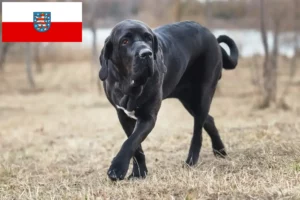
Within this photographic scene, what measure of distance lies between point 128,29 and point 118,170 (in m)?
1.14

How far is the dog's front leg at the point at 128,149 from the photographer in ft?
14.9

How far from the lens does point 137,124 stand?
4.86 metres

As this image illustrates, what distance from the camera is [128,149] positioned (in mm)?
4617

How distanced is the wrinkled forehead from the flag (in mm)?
3661

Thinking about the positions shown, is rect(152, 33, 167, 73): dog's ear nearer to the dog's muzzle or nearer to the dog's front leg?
the dog's muzzle

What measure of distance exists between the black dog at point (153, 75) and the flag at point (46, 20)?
9.45ft

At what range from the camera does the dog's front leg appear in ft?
14.9

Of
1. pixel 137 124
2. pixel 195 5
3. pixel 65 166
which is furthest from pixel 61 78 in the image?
pixel 137 124

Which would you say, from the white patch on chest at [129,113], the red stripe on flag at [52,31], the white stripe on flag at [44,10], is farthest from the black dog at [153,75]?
the white stripe on flag at [44,10]

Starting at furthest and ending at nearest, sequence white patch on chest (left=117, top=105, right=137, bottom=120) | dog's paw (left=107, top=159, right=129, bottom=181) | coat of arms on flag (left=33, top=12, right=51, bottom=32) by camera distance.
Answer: coat of arms on flag (left=33, top=12, right=51, bottom=32) < white patch on chest (left=117, top=105, right=137, bottom=120) < dog's paw (left=107, top=159, right=129, bottom=181)

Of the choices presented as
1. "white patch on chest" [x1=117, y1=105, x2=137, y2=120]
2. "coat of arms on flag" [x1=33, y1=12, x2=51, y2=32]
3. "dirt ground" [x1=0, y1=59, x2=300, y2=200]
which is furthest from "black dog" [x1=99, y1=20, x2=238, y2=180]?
"coat of arms on flag" [x1=33, y1=12, x2=51, y2=32]

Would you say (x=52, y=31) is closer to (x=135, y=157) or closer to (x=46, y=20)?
(x=46, y=20)

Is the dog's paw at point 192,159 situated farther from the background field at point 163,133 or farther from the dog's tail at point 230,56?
the dog's tail at point 230,56

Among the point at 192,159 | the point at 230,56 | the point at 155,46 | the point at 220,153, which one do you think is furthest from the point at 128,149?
the point at 230,56
